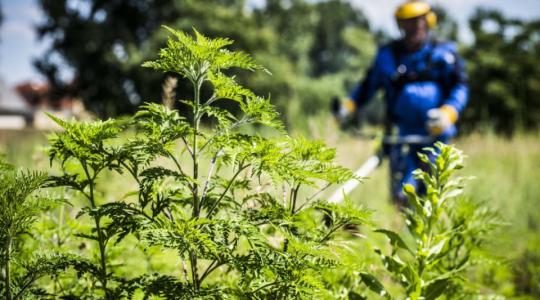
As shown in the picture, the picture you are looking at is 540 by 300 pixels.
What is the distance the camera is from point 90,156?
1.28 meters

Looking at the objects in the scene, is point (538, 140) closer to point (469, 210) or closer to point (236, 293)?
point (469, 210)

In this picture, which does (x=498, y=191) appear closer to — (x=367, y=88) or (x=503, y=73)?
(x=367, y=88)

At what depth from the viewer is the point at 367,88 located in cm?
512

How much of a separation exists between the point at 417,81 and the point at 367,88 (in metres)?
0.74

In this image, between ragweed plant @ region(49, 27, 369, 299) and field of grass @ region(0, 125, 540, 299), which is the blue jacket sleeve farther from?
ragweed plant @ region(49, 27, 369, 299)

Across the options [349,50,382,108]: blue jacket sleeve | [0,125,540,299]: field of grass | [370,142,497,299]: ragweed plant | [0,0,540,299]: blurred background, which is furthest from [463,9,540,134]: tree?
[370,142,497,299]: ragweed plant

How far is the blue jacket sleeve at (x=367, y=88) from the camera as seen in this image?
4930 mm

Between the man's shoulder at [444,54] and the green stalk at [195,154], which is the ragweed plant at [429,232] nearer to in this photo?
the green stalk at [195,154]

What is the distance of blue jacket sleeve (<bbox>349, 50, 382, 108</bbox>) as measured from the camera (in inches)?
194

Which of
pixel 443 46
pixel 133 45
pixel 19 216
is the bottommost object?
Result: pixel 19 216

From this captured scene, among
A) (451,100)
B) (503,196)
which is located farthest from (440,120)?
(503,196)

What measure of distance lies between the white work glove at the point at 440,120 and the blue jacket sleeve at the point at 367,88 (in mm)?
909

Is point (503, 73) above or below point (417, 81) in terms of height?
above

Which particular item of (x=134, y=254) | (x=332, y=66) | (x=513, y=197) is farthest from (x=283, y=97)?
(x=134, y=254)
